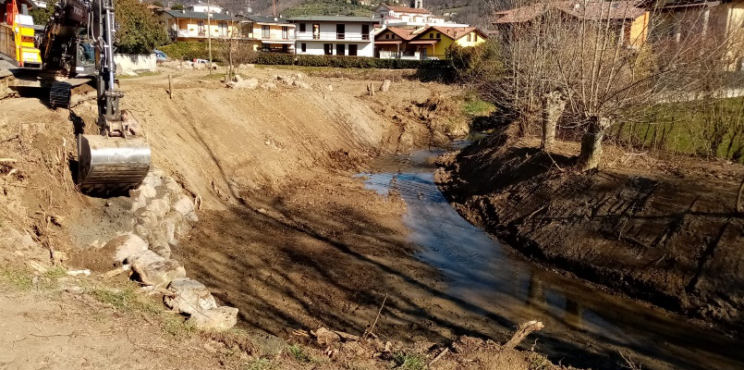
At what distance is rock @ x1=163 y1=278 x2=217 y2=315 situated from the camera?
8766 mm

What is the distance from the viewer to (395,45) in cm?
6844

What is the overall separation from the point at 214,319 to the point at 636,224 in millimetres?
9939

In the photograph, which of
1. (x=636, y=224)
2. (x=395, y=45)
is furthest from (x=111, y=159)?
(x=395, y=45)

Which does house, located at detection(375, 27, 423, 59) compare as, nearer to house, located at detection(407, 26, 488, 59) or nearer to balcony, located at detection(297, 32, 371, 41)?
house, located at detection(407, 26, 488, 59)

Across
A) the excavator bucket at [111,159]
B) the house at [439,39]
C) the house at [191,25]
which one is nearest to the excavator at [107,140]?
the excavator bucket at [111,159]

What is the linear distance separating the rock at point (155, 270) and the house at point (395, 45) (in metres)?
58.0

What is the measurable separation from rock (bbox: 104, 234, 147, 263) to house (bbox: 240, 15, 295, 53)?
5786cm

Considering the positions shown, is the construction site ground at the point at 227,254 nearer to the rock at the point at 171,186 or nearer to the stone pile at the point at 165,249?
the stone pile at the point at 165,249

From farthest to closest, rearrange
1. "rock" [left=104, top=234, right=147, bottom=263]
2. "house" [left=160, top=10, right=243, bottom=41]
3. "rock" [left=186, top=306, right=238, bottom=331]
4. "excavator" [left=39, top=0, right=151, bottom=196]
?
"house" [left=160, top=10, right=243, bottom=41] < "excavator" [left=39, top=0, right=151, bottom=196] < "rock" [left=104, top=234, right=147, bottom=263] < "rock" [left=186, top=306, right=238, bottom=331]

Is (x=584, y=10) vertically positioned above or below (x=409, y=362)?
above

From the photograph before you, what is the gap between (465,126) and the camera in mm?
36625

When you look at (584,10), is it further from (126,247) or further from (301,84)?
(301,84)

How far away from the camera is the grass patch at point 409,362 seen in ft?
24.5

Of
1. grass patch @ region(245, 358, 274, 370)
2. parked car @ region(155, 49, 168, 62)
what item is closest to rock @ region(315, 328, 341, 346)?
grass patch @ region(245, 358, 274, 370)
